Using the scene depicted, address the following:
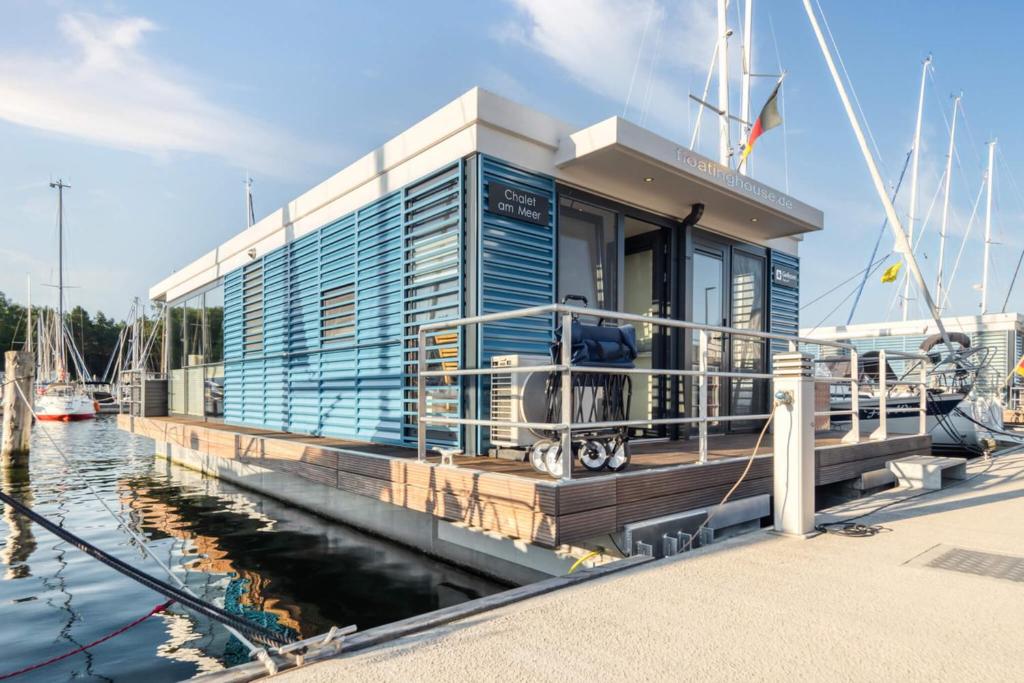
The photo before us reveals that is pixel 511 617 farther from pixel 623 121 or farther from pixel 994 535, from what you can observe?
pixel 623 121

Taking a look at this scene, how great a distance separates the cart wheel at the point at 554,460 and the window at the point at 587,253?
2323 millimetres

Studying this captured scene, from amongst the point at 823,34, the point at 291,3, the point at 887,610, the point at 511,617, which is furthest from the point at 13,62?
the point at 823,34

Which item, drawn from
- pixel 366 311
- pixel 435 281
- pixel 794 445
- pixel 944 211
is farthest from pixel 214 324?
pixel 944 211

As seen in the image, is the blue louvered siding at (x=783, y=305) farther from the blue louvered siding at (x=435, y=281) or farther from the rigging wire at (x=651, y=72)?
the blue louvered siding at (x=435, y=281)

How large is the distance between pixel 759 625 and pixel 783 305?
7.15 m

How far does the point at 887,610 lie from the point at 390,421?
4.50 m

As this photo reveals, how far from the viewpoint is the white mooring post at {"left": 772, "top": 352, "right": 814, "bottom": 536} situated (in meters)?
3.83


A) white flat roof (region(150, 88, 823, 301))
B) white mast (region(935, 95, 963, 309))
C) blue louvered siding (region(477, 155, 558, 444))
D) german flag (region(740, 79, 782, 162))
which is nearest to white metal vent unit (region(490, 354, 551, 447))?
blue louvered siding (region(477, 155, 558, 444))

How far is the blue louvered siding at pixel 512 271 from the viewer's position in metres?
5.19

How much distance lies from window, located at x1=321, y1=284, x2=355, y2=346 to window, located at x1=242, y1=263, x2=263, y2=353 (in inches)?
84.8

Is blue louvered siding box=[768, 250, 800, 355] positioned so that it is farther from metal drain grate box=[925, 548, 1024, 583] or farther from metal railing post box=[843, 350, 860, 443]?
metal drain grate box=[925, 548, 1024, 583]

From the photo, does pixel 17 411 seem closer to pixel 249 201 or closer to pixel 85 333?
pixel 249 201

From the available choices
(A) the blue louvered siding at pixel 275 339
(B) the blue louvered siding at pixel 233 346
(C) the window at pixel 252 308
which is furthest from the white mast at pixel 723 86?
(B) the blue louvered siding at pixel 233 346

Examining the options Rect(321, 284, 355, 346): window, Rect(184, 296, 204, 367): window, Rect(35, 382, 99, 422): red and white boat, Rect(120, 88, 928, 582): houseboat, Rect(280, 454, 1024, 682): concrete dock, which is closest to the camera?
Rect(280, 454, 1024, 682): concrete dock
